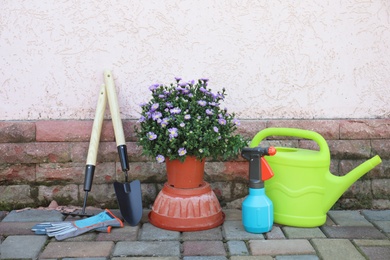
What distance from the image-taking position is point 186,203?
3598mm

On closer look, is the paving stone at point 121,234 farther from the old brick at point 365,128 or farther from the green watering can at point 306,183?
the old brick at point 365,128

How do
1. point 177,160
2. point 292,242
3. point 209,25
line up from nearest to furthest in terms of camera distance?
point 292,242 < point 177,160 < point 209,25

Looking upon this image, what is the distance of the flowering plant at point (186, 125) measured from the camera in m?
3.46

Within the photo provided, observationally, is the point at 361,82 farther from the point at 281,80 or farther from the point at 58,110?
the point at 58,110

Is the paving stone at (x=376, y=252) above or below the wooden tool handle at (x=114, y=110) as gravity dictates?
below

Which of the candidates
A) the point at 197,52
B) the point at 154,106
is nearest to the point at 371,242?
the point at 154,106

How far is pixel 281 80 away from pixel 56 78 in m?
1.53

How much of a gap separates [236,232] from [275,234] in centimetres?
23

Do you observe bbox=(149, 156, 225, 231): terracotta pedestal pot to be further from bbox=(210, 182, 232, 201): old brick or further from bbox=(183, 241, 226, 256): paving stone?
bbox=(210, 182, 232, 201): old brick

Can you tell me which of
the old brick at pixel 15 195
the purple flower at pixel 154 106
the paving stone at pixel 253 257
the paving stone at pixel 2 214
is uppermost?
the purple flower at pixel 154 106

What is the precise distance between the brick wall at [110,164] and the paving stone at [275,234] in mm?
541

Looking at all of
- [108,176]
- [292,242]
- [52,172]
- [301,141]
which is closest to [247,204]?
[292,242]

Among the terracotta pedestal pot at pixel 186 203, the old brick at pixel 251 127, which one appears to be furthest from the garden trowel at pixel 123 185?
the old brick at pixel 251 127

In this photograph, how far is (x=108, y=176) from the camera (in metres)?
4.03
